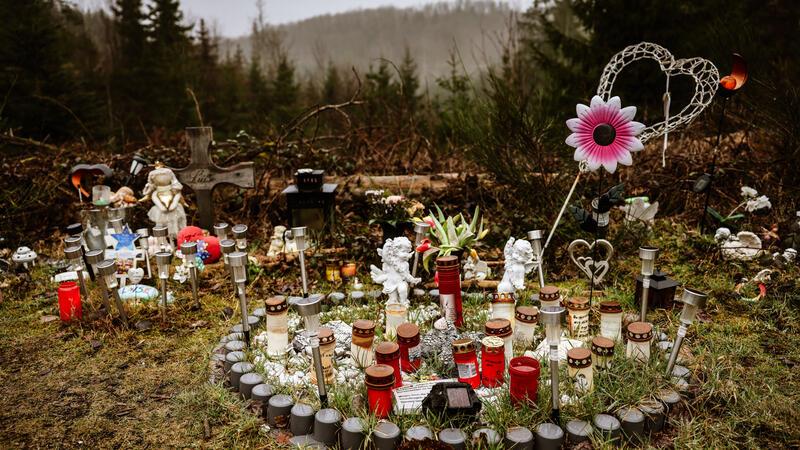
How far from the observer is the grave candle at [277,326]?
3.01 meters

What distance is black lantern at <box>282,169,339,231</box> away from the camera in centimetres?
500

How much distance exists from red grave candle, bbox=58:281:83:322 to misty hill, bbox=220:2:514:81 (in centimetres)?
1793

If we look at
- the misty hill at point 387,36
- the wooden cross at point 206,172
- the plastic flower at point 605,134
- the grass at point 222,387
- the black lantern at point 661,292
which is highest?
the misty hill at point 387,36

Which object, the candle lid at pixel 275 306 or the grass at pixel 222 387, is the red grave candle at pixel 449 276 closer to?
the grass at pixel 222 387

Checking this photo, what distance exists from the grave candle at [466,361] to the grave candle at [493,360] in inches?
2.3

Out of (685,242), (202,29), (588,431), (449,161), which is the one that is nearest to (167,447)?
(588,431)

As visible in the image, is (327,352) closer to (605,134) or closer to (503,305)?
(503,305)

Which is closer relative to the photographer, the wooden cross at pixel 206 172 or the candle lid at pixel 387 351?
the candle lid at pixel 387 351

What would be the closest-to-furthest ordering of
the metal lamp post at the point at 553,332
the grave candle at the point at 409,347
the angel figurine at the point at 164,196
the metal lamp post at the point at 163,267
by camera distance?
the metal lamp post at the point at 553,332
the grave candle at the point at 409,347
the metal lamp post at the point at 163,267
the angel figurine at the point at 164,196

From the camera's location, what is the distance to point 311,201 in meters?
5.09

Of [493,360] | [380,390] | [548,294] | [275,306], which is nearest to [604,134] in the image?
[548,294]

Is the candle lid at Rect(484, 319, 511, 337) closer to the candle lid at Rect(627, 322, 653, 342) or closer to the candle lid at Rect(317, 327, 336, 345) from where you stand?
the candle lid at Rect(627, 322, 653, 342)

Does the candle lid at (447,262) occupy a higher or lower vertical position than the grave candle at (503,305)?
higher

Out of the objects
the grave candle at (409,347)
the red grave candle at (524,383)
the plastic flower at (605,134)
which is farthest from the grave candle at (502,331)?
the plastic flower at (605,134)
